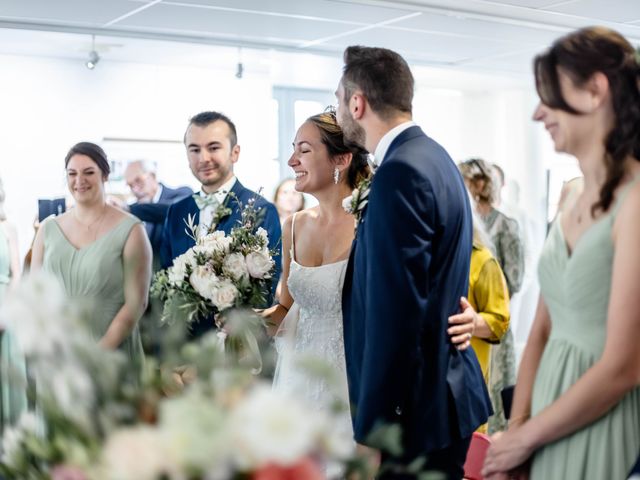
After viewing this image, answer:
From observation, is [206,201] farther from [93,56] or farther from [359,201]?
[93,56]

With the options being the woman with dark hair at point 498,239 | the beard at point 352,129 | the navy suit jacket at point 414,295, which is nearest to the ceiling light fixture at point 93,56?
the woman with dark hair at point 498,239

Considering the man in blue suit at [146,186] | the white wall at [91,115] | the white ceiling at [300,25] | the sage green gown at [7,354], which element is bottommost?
the sage green gown at [7,354]

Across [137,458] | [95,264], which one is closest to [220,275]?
[95,264]

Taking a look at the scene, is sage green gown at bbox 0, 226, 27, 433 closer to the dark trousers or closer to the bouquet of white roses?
the bouquet of white roses

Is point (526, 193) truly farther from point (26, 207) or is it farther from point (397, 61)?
point (397, 61)

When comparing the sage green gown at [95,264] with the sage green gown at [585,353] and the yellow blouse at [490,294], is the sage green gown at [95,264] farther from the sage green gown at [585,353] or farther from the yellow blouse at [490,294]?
the sage green gown at [585,353]

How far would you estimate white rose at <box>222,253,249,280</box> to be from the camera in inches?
120

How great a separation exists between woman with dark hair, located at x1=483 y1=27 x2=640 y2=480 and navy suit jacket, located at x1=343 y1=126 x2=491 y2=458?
0.45m

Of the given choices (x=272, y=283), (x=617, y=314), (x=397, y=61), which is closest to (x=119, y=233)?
(x=272, y=283)

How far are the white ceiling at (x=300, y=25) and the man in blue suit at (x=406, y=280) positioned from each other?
3.78 m

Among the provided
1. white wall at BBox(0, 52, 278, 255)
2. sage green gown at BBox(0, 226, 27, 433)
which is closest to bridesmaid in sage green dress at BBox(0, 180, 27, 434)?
sage green gown at BBox(0, 226, 27, 433)

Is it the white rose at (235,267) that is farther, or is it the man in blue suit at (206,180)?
the man in blue suit at (206,180)

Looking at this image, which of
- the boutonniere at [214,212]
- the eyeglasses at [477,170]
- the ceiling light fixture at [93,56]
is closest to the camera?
the boutonniere at [214,212]

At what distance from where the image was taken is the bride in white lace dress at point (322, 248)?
3135mm
